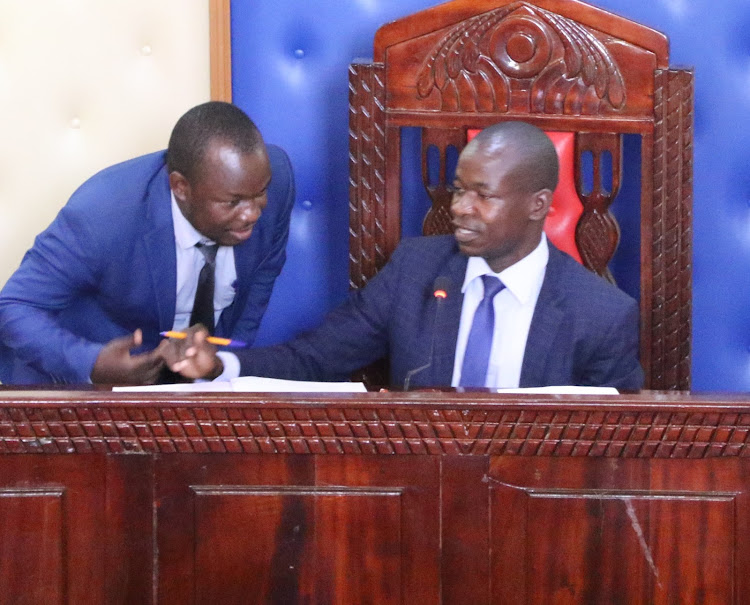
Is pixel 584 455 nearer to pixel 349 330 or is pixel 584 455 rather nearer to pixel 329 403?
pixel 329 403

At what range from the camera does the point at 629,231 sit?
2.46 metres

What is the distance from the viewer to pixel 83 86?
8.06ft

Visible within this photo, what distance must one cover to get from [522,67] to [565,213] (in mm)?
315

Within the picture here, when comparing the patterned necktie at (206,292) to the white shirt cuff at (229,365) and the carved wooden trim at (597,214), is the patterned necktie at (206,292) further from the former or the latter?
the carved wooden trim at (597,214)

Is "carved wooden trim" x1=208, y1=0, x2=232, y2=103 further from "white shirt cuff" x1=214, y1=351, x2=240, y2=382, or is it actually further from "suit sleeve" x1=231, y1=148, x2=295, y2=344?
"white shirt cuff" x1=214, y1=351, x2=240, y2=382

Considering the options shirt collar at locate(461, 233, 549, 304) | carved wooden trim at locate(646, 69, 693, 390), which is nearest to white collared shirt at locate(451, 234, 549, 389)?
shirt collar at locate(461, 233, 549, 304)

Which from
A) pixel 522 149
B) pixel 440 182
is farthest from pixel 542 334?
pixel 440 182

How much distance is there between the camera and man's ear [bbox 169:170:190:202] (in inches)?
78.0

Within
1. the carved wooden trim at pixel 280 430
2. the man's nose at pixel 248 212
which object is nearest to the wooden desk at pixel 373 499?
the carved wooden trim at pixel 280 430

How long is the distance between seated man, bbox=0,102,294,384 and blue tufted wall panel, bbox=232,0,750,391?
302 millimetres

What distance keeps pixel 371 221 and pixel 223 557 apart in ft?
3.52

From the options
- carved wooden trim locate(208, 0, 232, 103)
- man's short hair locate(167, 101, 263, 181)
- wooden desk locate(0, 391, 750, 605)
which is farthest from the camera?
carved wooden trim locate(208, 0, 232, 103)

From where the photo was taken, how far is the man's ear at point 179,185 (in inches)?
78.0

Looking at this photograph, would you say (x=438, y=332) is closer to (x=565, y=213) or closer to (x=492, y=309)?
(x=492, y=309)
